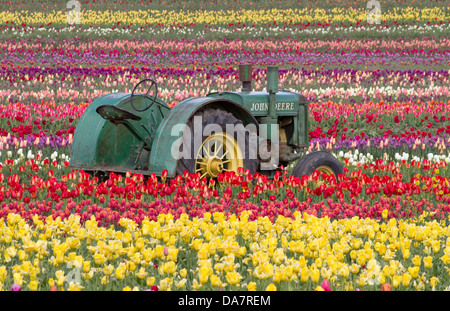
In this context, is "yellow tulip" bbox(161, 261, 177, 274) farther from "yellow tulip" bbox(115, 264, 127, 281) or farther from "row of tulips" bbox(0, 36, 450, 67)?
"row of tulips" bbox(0, 36, 450, 67)

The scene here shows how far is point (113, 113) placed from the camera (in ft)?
22.0

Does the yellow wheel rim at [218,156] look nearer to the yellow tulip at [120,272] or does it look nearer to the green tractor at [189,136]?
the green tractor at [189,136]

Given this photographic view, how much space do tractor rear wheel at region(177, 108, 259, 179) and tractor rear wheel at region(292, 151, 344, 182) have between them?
523 mm

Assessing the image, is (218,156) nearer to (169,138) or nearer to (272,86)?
(169,138)

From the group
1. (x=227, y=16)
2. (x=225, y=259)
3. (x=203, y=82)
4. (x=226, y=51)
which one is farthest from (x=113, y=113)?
(x=227, y=16)

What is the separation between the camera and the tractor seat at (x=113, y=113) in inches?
261

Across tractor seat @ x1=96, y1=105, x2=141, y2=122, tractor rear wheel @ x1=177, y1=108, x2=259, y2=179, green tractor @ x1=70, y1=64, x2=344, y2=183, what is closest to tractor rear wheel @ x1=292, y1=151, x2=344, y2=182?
green tractor @ x1=70, y1=64, x2=344, y2=183

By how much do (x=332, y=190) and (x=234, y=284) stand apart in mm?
3231

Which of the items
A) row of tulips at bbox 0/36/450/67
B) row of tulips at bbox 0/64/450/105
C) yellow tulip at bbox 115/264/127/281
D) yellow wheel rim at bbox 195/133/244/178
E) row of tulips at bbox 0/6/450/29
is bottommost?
yellow tulip at bbox 115/264/127/281

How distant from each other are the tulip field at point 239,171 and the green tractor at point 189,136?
0.22m

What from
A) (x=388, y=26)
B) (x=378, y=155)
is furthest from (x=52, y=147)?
(x=388, y=26)

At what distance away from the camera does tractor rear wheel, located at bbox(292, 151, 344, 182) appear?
744 cm


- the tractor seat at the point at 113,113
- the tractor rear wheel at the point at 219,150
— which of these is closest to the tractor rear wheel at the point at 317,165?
the tractor rear wheel at the point at 219,150
